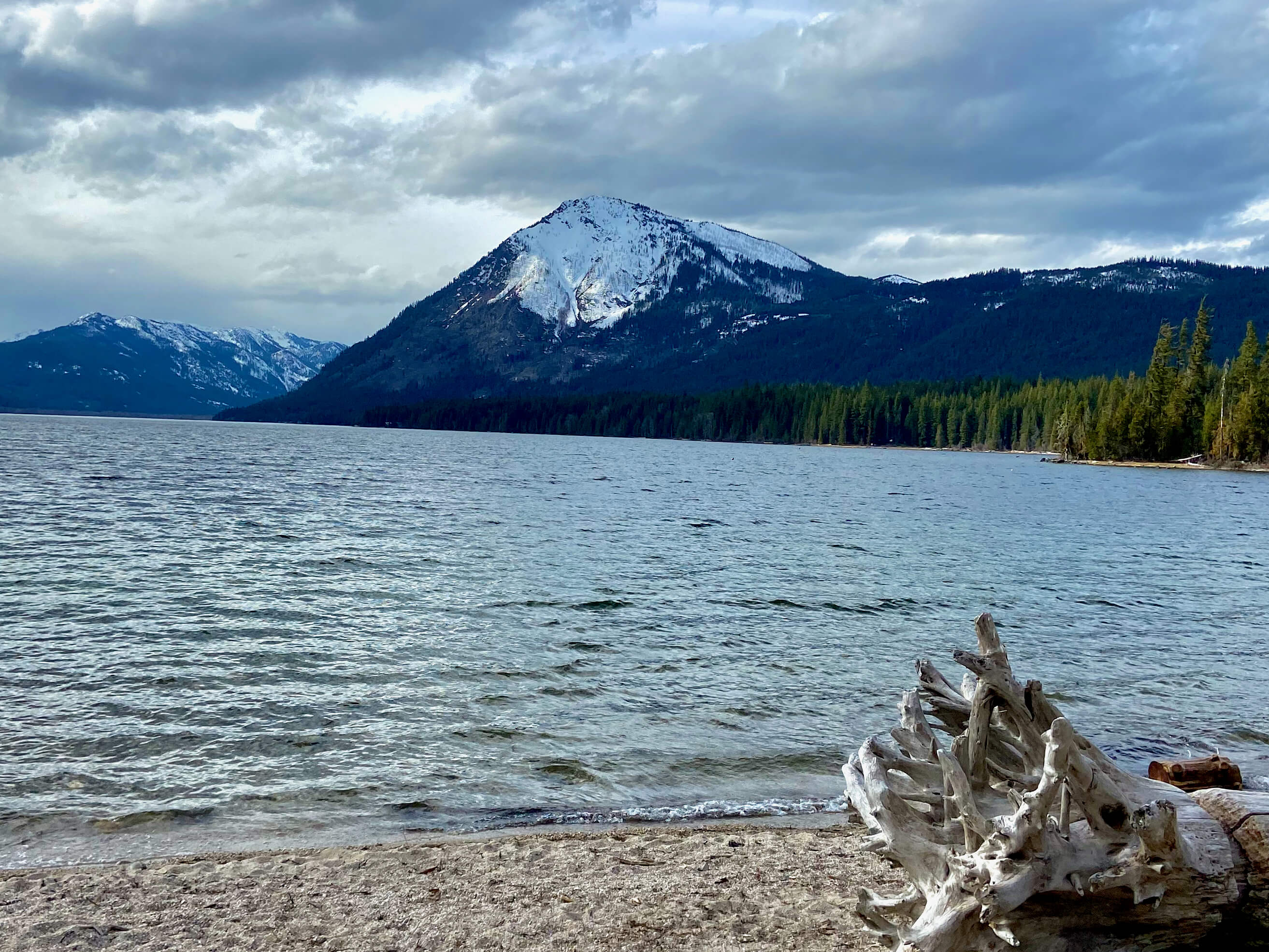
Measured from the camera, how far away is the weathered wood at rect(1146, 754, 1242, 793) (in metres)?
8.60

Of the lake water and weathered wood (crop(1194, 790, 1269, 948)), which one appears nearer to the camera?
weathered wood (crop(1194, 790, 1269, 948))

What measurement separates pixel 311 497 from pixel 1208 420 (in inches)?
4476

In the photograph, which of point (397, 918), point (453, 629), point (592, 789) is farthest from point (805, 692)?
point (397, 918)

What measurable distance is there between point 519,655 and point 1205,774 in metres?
12.6

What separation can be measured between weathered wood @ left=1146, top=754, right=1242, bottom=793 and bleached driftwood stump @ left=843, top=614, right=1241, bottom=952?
2205mm

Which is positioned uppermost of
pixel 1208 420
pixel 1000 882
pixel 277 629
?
pixel 1208 420

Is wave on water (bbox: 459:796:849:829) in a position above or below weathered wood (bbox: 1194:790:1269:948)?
A: below

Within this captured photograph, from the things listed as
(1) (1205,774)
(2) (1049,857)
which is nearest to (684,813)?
(1) (1205,774)

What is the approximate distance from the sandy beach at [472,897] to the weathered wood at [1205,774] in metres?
2.75

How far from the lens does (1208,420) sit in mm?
120438

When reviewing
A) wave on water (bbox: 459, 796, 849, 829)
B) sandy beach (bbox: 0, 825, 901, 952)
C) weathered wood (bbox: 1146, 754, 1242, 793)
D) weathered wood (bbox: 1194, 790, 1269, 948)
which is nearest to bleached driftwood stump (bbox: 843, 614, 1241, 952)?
weathered wood (bbox: 1194, 790, 1269, 948)

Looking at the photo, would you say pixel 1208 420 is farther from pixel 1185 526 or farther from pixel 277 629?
pixel 277 629

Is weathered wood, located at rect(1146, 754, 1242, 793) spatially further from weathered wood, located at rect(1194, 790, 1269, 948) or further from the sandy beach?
the sandy beach

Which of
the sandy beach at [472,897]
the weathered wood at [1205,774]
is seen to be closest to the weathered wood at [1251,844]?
the weathered wood at [1205,774]
